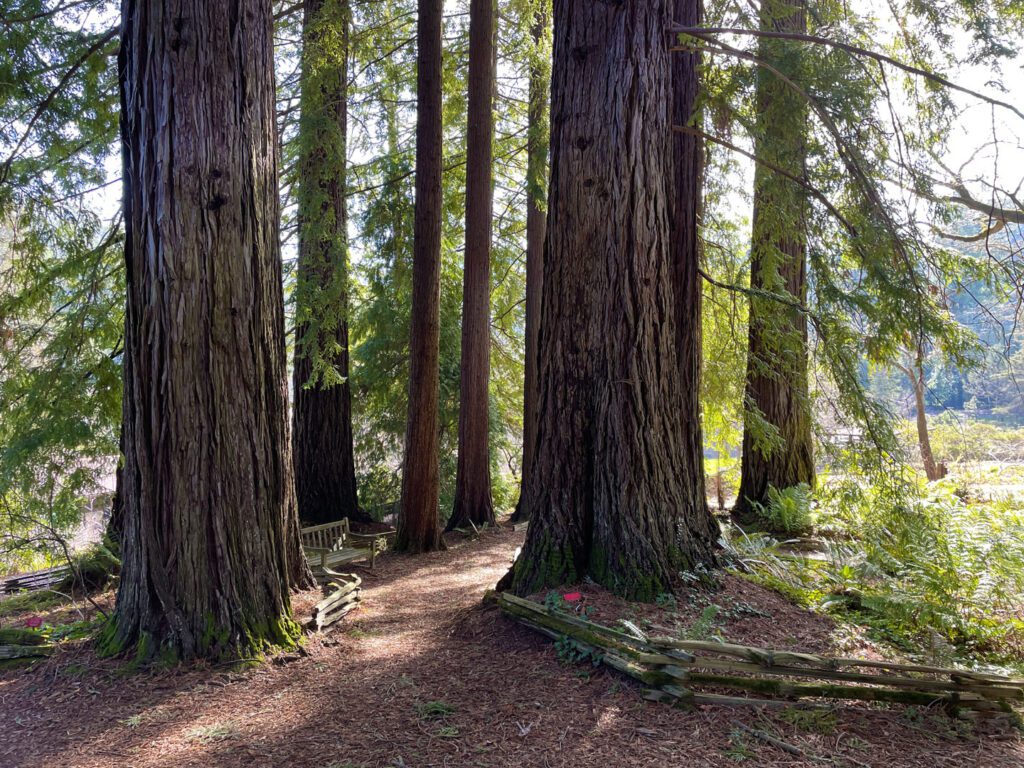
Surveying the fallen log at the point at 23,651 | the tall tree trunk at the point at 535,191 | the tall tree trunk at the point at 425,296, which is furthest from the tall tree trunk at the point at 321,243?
the fallen log at the point at 23,651

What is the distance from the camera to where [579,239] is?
526cm

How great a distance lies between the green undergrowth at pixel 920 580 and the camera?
186 inches

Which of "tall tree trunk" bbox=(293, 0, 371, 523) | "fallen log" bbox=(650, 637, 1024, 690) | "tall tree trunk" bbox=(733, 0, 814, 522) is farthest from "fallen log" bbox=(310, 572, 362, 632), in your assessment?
"tall tree trunk" bbox=(733, 0, 814, 522)

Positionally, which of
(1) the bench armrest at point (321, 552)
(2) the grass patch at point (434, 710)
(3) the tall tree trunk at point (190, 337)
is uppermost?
(3) the tall tree trunk at point (190, 337)

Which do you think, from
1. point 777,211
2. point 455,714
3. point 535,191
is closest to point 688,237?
point 777,211

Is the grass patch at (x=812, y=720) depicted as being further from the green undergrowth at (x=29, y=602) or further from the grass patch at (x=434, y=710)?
the green undergrowth at (x=29, y=602)

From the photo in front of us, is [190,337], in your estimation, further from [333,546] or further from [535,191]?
[535,191]

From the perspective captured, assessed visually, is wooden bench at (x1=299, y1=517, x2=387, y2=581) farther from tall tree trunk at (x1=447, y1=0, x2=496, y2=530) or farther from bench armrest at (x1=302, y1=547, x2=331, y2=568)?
tall tree trunk at (x1=447, y1=0, x2=496, y2=530)

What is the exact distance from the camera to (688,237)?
618cm

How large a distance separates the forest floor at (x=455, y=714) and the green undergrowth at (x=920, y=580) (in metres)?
0.42

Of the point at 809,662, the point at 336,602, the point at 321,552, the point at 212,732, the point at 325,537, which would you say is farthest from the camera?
the point at 325,537

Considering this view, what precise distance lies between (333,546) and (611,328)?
17.0 ft

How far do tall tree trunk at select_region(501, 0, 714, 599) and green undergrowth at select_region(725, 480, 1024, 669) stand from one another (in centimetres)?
107

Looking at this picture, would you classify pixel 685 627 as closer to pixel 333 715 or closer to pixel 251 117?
pixel 333 715
